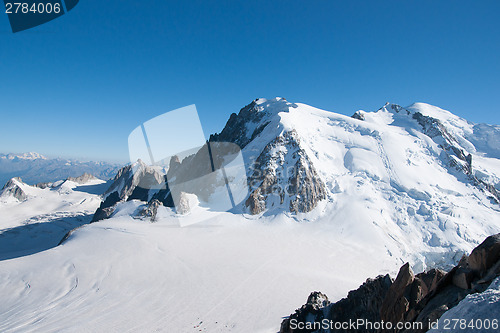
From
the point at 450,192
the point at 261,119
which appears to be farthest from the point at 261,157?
the point at 450,192

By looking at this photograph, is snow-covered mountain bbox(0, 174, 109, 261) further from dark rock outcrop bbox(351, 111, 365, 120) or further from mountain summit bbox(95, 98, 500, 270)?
dark rock outcrop bbox(351, 111, 365, 120)

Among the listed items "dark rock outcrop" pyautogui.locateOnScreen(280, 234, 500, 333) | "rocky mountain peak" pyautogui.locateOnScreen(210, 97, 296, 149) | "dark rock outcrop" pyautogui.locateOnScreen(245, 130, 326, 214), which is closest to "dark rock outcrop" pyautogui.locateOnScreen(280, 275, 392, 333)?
"dark rock outcrop" pyautogui.locateOnScreen(280, 234, 500, 333)

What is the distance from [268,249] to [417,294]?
22008mm

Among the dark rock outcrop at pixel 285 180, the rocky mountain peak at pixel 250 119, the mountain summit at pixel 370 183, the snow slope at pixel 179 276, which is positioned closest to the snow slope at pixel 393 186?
the mountain summit at pixel 370 183

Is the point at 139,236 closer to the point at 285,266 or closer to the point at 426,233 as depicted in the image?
the point at 285,266

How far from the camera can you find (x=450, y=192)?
41.9 meters

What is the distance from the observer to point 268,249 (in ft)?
99.6

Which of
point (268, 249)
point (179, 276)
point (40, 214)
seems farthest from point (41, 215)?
point (268, 249)

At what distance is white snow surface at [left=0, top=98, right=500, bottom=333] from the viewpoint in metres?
19.4

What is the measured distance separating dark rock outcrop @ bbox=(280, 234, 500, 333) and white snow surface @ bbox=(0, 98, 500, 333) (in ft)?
21.4

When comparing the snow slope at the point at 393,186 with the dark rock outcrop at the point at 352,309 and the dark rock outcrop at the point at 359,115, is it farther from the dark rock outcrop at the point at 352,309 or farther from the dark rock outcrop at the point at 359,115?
the dark rock outcrop at the point at 352,309

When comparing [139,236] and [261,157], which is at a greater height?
[261,157]

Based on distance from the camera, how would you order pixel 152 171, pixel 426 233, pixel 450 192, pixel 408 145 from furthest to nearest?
pixel 152 171
pixel 408 145
pixel 450 192
pixel 426 233

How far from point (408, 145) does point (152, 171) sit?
80.5 metres
